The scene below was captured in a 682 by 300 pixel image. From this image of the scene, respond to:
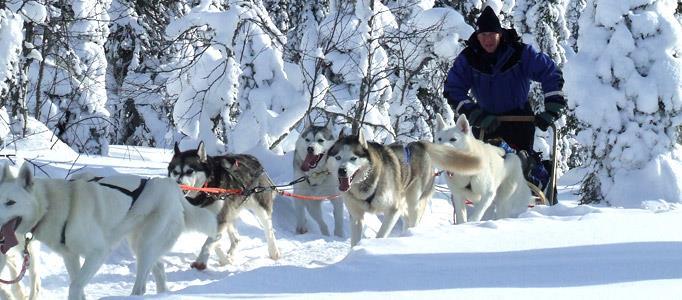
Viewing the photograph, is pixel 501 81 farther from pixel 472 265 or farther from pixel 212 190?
pixel 472 265

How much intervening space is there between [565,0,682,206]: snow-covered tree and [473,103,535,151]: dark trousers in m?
4.00

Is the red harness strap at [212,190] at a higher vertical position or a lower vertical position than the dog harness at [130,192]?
lower

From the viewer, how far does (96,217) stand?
4.19 metres

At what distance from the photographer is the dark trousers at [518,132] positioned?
6.24 meters

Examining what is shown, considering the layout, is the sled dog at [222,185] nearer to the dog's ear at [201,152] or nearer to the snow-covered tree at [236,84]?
the dog's ear at [201,152]

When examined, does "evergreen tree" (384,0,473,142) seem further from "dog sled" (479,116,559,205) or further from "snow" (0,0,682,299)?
"dog sled" (479,116,559,205)

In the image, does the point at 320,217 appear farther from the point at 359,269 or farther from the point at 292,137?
the point at 292,137

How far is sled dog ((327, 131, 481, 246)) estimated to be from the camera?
18.3 feet

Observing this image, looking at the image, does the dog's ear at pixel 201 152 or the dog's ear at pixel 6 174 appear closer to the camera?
the dog's ear at pixel 6 174

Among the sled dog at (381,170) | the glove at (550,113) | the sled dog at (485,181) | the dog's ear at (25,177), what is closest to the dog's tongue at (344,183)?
the sled dog at (381,170)

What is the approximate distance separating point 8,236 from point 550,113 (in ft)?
12.7

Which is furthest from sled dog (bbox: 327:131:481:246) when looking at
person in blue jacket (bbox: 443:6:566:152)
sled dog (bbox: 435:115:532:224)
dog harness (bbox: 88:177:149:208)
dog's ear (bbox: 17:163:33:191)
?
dog's ear (bbox: 17:163:33:191)

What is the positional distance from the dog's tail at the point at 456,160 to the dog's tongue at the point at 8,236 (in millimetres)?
2864

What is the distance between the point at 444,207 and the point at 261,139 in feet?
8.30
